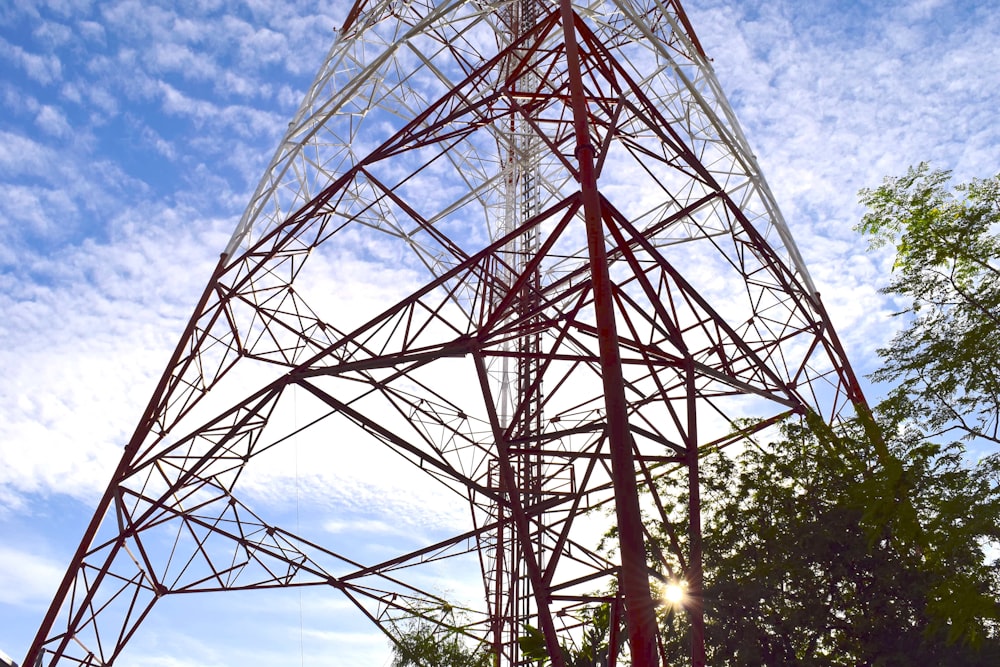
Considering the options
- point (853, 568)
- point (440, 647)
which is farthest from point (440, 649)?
point (853, 568)

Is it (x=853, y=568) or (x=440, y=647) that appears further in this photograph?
(x=440, y=647)

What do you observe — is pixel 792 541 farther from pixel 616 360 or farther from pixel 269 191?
pixel 269 191

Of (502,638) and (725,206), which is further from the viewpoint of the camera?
(502,638)

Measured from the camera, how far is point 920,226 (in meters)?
13.5

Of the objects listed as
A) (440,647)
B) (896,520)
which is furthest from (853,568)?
(440,647)

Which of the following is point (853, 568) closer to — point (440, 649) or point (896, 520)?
point (896, 520)

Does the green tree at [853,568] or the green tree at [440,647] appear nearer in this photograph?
the green tree at [853,568]

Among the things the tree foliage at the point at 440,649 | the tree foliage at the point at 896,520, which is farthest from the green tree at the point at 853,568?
the tree foliage at the point at 440,649

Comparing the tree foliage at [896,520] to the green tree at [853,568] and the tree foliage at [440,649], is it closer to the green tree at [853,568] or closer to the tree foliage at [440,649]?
the green tree at [853,568]

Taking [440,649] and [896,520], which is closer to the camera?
[896,520]

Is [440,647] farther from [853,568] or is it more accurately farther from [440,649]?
[853,568]

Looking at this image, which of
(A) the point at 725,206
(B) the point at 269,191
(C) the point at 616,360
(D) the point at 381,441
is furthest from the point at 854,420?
(B) the point at 269,191

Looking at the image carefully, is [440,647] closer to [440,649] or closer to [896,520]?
[440,649]

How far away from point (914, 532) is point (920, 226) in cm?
526
